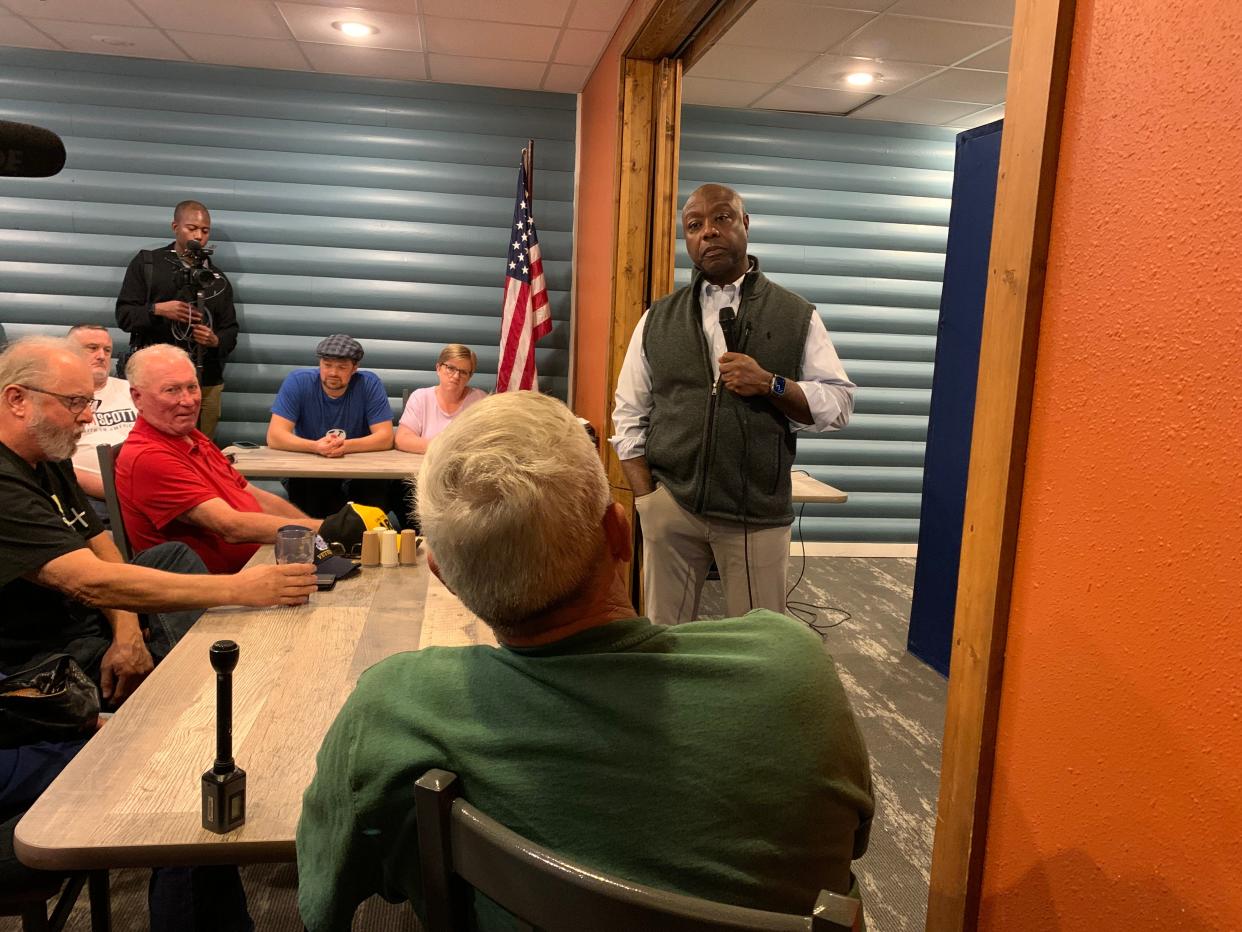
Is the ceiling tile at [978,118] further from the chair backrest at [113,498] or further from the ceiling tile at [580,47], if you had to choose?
the chair backrest at [113,498]

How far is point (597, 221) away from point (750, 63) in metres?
1.09

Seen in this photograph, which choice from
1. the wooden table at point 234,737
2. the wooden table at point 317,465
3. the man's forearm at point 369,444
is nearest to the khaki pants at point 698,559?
the wooden table at point 234,737

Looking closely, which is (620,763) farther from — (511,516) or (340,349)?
(340,349)

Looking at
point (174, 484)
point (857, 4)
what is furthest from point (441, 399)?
point (857, 4)

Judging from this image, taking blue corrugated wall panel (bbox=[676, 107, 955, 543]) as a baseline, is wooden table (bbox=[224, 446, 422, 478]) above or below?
below

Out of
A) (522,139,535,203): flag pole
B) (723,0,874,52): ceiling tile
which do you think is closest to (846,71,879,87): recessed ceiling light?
(723,0,874,52): ceiling tile

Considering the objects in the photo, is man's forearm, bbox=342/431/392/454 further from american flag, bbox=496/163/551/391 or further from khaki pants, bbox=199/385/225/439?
khaki pants, bbox=199/385/225/439

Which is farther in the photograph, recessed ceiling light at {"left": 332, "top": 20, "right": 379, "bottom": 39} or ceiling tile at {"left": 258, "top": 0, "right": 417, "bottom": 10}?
recessed ceiling light at {"left": 332, "top": 20, "right": 379, "bottom": 39}

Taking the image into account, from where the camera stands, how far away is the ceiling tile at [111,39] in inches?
179

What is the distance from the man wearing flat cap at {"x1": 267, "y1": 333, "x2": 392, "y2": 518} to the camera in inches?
163

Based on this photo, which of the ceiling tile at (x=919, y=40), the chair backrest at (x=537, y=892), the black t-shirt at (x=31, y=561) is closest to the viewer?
the chair backrest at (x=537, y=892)

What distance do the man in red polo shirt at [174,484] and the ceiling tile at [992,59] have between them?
3.70 metres

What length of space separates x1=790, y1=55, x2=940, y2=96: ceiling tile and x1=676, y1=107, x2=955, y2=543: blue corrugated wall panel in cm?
56

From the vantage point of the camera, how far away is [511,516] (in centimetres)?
87
